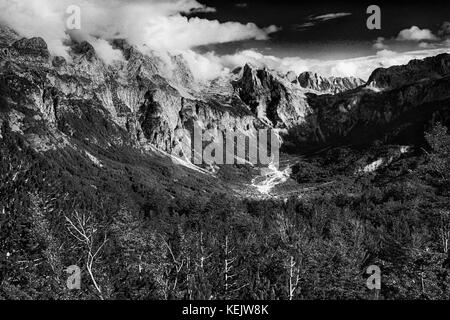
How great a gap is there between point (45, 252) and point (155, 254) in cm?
1172

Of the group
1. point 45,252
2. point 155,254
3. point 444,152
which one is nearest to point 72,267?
point 45,252

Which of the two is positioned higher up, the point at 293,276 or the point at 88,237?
the point at 88,237

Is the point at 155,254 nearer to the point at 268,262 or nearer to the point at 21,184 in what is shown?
the point at 268,262

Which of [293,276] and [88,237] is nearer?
[88,237]

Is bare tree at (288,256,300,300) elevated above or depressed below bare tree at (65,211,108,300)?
below

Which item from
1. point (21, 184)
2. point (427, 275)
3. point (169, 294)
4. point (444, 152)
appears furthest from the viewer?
point (21, 184)

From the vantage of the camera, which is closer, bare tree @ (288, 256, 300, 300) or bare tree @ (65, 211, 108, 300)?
bare tree @ (65, 211, 108, 300)

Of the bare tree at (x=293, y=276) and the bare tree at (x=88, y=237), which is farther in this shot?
the bare tree at (x=293, y=276)

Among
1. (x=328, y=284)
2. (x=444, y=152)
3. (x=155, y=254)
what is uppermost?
(x=444, y=152)

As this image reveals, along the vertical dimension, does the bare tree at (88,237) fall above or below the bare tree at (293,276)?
above
